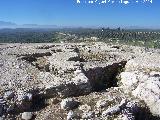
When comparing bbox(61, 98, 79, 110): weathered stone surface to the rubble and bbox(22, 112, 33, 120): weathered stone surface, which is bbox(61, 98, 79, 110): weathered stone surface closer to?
the rubble

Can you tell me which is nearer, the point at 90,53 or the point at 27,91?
the point at 27,91

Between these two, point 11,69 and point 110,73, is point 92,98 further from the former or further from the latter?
point 11,69

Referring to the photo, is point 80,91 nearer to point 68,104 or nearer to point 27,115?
point 68,104

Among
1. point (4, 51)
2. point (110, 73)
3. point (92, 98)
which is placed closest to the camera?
point (92, 98)

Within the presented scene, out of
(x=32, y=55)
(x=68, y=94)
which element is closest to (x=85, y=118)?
(x=68, y=94)

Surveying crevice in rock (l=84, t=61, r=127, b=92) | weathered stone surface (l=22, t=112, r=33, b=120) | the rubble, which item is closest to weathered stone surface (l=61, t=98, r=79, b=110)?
the rubble

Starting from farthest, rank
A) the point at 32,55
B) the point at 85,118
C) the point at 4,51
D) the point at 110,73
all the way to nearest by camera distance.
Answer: the point at 4,51, the point at 32,55, the point at 110,73, the point at 85,118

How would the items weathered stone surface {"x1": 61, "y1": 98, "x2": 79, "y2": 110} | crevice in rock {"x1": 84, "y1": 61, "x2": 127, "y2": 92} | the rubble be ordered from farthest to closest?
crevice in rock {"x1": 84, "y1": 61, "x2": 127, "y2": 92} → weathered stone surface {"x1": 61, "y1": 98, "x2": 79, "y2": 110} → the rubble

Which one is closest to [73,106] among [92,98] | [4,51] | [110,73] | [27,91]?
[92,98]
